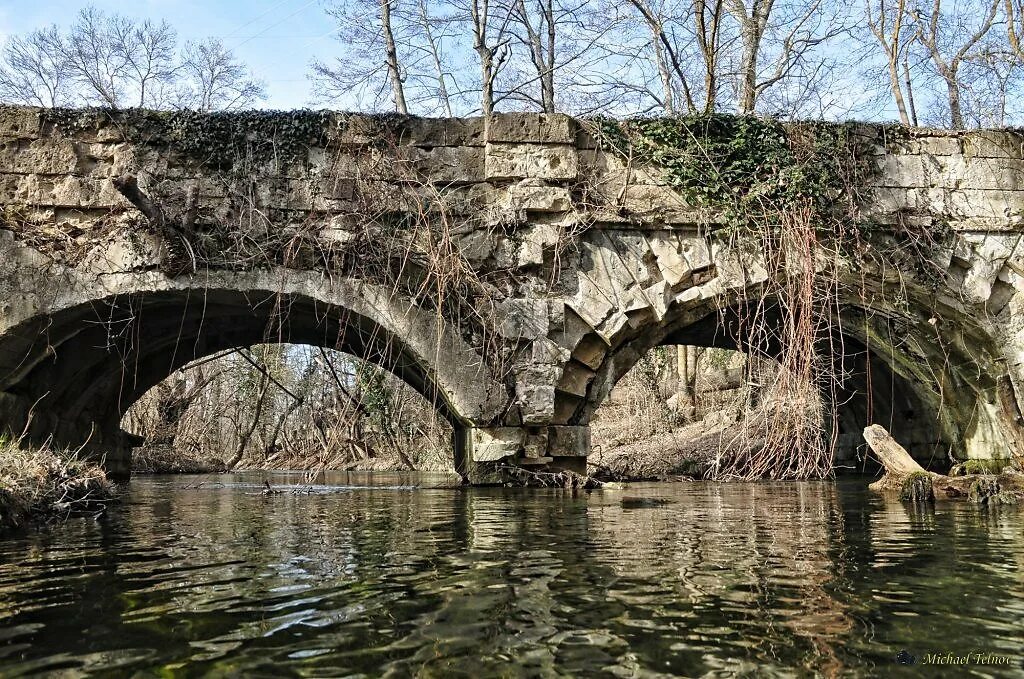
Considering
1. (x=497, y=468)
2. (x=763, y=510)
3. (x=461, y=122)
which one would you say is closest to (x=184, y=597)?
(x=763, y=510)

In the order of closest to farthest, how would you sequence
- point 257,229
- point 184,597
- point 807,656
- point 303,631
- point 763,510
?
point 807,656 < point 303,631 < point 184,597 < point 763,510 < point 257,229

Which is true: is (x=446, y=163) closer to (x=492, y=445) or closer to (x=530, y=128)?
(x=530, y=128)

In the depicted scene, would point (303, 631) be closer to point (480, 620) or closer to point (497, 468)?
point (480, 620)

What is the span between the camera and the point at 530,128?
357 inches

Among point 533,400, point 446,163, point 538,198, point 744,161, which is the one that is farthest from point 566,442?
point 744,161

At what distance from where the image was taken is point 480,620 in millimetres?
2883

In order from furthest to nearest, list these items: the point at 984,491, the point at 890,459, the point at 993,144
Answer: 1. the point at 993,144
2. the point at 890,459
3. the point at 984,491

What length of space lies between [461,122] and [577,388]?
2.90 meters

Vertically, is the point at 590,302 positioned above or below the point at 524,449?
above

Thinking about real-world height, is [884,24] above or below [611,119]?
above

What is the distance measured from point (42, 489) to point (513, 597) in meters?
4.18

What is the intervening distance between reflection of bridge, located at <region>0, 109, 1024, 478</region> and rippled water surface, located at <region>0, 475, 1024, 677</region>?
3.21 meters

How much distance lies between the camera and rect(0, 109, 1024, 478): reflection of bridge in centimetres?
859

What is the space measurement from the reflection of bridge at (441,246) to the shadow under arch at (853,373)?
2.6 inches
